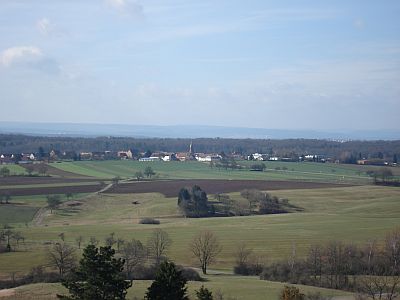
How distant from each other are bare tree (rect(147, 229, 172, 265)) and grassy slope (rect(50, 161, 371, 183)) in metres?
53.3

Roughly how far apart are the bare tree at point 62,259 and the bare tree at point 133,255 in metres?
3.39

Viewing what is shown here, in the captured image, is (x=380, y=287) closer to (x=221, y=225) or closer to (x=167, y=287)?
(x=167, y=287)

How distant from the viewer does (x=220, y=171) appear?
11494 cm

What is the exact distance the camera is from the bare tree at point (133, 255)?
133ft

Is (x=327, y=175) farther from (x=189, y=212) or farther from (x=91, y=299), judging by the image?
(x=91, y=299)

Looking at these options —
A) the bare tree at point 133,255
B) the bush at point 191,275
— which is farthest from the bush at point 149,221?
the bush at point 191,275

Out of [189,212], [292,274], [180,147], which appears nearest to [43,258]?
[292,274]

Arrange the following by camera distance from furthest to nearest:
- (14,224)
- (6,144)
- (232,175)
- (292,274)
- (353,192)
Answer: (6,144), (232,175), (353,192), (14,224), (292,274)

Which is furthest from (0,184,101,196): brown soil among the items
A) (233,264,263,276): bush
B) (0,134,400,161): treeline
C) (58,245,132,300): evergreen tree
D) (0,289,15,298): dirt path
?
(0,134,400,161): treeline

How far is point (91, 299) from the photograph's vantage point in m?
22.4

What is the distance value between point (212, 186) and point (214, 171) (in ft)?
96.5

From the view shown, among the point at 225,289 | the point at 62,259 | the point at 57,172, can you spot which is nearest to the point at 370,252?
the point at 225,289

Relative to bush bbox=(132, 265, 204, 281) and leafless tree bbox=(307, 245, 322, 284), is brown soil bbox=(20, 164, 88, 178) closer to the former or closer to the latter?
bush bbox=(132, 265, 204, 281)

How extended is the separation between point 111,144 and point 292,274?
150550 mm
